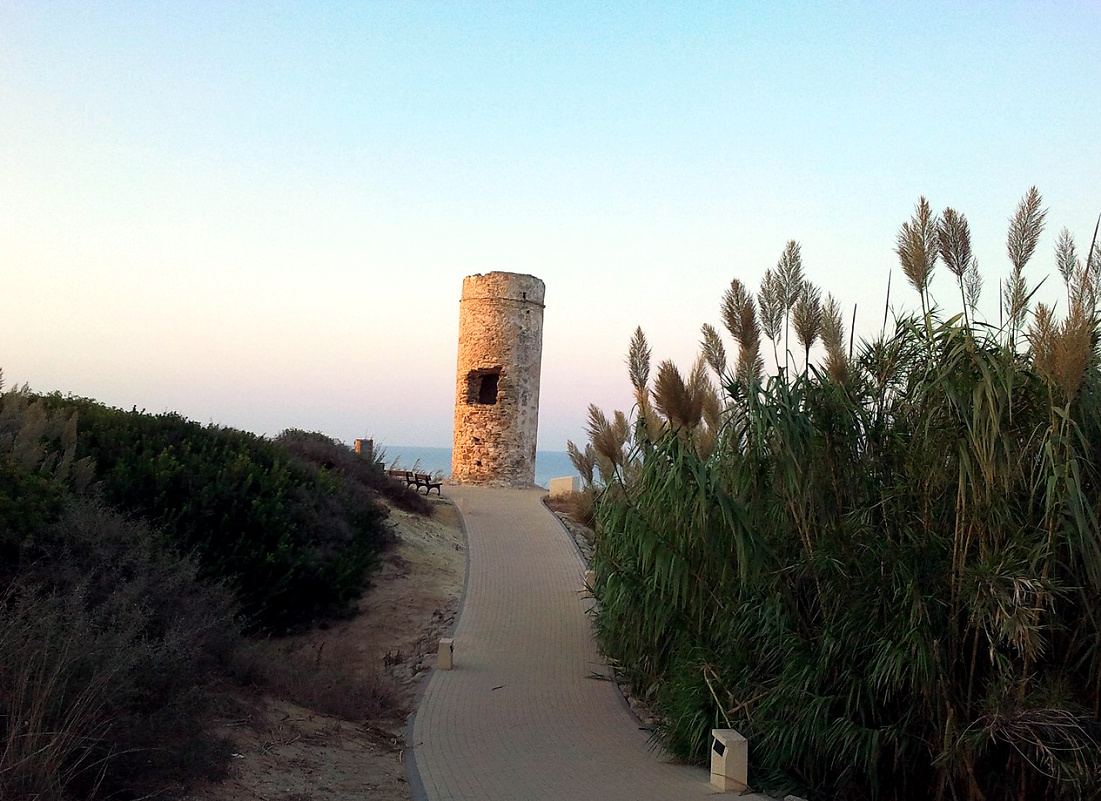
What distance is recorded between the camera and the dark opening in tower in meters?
23.8

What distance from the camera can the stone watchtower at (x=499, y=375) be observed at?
23312 mm

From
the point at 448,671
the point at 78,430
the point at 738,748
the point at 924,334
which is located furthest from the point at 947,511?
the point at 78,430

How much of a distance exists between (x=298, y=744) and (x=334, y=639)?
4136mm

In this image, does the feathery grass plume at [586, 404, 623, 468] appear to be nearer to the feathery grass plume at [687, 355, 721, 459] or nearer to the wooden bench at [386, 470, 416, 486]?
the feathery grass plume at [687, 355, 721, 459]

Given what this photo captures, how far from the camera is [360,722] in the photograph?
7.65m

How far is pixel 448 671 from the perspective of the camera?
9336 millimetres

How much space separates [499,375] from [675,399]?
54.4 ft

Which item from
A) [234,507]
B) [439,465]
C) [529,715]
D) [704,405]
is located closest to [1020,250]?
[704,405]

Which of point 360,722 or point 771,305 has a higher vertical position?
point 771,305

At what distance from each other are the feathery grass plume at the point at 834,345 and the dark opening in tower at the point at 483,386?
17226 millimetres

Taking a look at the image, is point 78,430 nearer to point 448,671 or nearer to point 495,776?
point 448,671

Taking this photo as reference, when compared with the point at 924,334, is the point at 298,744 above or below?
below

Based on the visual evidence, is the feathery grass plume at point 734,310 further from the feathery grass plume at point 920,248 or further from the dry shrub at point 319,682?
the dry shrub at point 319,682

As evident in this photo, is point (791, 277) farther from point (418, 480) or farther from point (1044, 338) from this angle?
point (418, 480)
